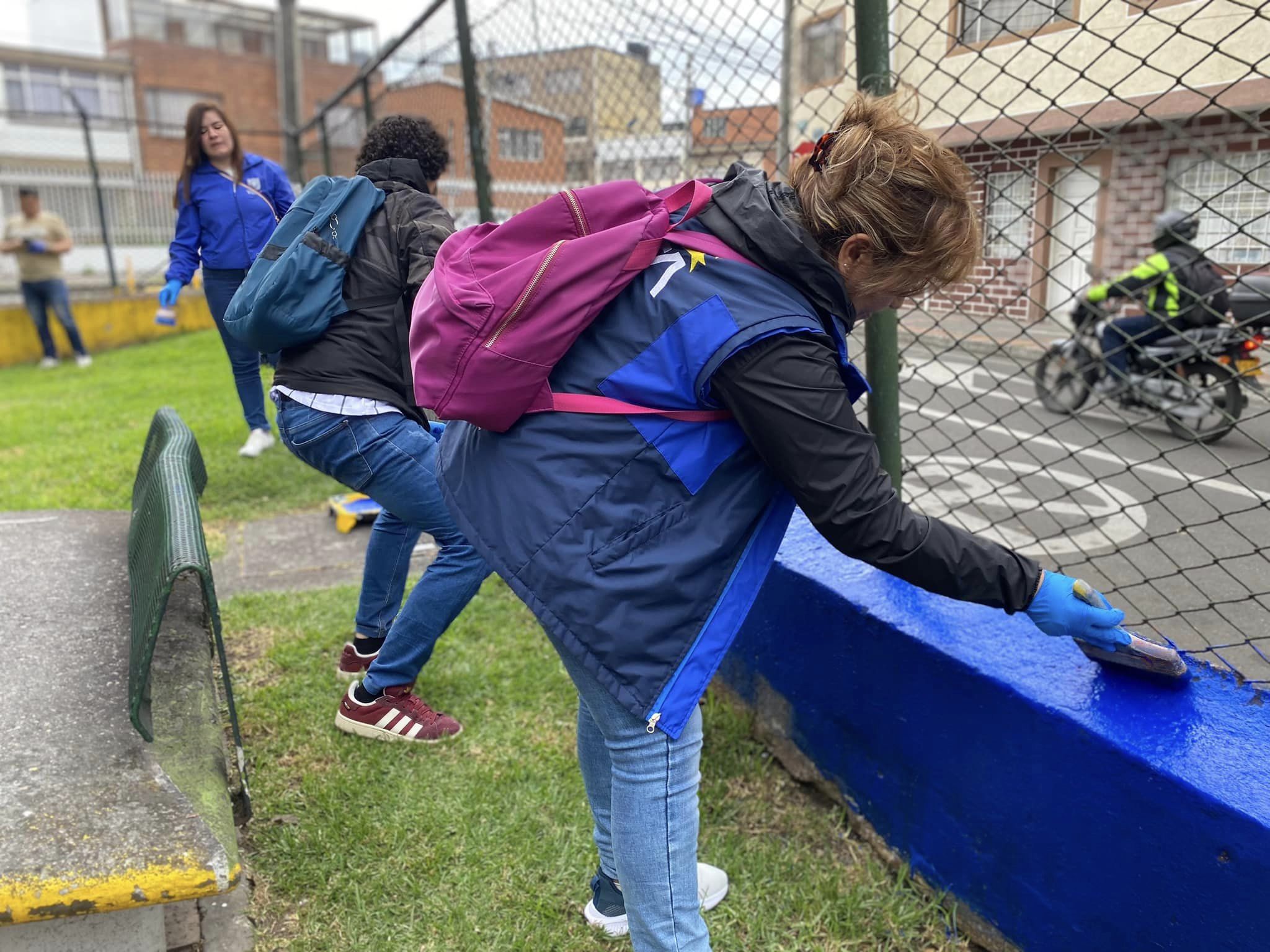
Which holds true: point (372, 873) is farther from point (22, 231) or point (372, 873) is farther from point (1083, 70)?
point (22, 231)

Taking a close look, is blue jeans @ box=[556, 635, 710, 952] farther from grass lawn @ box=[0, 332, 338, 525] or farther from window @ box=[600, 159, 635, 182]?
grass lawn @ box=[0, 332, 338, 525]

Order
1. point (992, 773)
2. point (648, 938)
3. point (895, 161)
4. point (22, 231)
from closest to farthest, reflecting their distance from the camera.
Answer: point (895, 161) < point (648, 938) < point (992, 773) < point (22, 231)

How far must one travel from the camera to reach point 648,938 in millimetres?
1593

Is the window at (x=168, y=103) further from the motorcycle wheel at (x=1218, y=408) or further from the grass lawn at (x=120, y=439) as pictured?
the motorcycle wheel at (x=1218, y=408)

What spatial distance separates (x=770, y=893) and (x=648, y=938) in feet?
1.93

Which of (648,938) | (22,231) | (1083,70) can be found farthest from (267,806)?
(22,231)

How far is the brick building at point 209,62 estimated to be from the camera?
3394 centimetres

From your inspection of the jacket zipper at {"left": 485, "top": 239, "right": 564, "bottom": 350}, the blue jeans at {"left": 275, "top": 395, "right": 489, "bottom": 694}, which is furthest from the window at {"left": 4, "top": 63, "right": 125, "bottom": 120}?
the jacket zipper at {"left": 485, "top": 239, "right": 564, "bottom": 350}

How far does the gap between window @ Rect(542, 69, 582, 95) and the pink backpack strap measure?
303 cm

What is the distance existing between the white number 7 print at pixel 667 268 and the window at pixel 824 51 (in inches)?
49.7

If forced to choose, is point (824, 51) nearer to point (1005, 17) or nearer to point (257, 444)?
point (1005, 17)

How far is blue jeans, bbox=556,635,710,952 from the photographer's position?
1.54 meters

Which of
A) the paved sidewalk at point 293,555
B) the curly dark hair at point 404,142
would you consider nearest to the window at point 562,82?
the curly dark hair at point 404,142

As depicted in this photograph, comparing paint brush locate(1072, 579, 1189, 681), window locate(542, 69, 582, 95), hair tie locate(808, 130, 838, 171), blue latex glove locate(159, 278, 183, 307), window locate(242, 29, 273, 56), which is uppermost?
window locate(242, 29, 273, 56)
